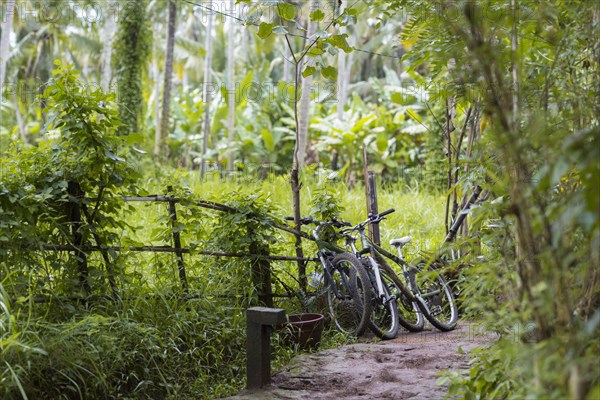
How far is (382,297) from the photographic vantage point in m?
5.57

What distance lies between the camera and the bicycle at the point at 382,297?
5.57 metres

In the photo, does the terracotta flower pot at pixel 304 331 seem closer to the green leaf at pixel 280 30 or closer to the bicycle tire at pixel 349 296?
the bicycle tire at pixel 349 296

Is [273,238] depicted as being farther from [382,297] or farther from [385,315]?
[385,315]

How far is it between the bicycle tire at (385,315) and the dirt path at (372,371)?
0.36ft

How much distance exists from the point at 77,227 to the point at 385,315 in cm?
283

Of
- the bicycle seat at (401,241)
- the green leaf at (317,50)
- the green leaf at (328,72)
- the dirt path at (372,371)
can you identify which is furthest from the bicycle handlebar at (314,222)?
the green leaf at (317,50)

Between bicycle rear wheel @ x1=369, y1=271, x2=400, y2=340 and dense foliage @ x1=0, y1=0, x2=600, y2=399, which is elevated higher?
dense foliage @ x1=0, y1=0, x2=600, y2=399

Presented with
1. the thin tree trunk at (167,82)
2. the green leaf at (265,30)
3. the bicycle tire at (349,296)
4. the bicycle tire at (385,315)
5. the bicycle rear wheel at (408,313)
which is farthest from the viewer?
the thin tree trunk at (167,82)

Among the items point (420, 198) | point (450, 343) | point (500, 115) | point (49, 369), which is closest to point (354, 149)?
point (420, 198)

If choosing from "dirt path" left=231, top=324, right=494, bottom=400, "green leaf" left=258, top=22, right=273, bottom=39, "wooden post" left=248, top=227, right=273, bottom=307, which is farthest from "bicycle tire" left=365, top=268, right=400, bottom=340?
"green leaf" left=258, top=22, right=273, bottom=39

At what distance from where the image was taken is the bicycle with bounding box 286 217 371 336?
5.38 metres

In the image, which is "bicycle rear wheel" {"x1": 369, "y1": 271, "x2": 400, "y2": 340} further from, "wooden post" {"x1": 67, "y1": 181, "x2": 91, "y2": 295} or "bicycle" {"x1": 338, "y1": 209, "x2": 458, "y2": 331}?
"wooden post" {"x1": 67, "y1": 181, "x2": 91, "y2": 295}

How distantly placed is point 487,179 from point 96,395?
8.31ft

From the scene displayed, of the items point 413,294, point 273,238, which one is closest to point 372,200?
point 413,294
